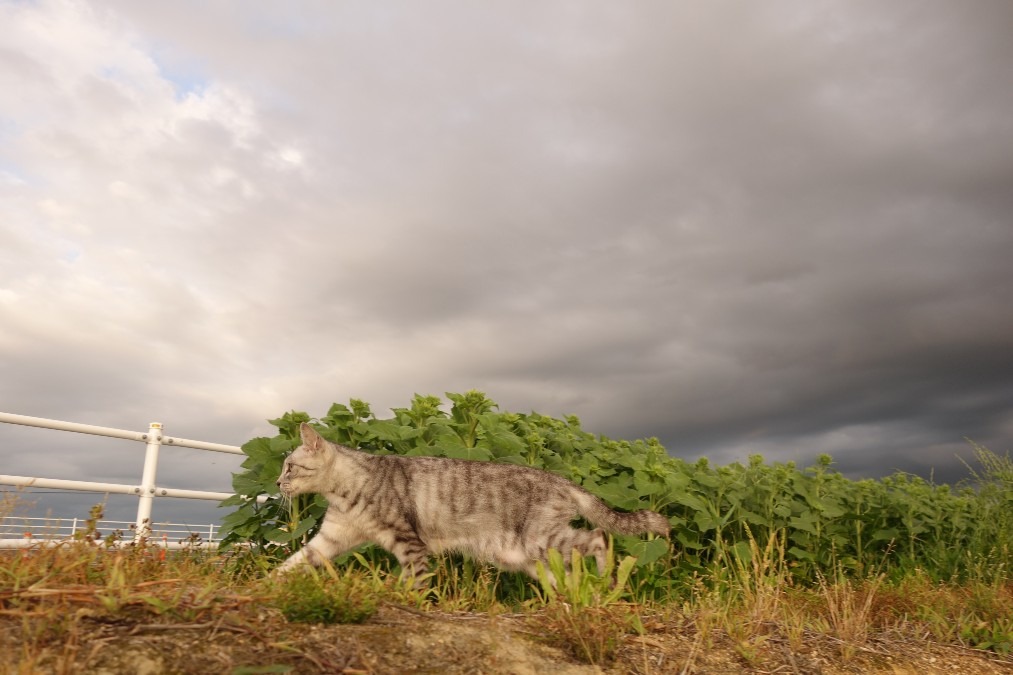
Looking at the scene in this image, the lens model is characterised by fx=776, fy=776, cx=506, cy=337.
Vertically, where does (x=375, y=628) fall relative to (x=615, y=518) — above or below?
below

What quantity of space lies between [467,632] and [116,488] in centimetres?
758

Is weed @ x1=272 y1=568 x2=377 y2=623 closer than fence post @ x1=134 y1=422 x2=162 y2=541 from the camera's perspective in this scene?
Yes

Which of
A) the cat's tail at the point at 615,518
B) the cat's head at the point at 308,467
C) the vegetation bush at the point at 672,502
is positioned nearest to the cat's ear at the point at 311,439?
the cat's head at the point at 308,467

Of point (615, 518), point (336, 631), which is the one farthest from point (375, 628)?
point (615, 518)

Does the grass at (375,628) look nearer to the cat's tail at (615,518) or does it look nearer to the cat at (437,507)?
the cat at (437,507)

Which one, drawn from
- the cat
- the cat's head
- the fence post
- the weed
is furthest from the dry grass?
the fence post

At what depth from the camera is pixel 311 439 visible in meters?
6.93

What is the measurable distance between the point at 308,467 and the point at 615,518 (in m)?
2.91

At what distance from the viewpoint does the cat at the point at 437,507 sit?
6.93 m

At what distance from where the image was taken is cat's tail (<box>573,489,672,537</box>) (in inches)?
288

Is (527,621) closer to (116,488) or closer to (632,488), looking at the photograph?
(632,488)

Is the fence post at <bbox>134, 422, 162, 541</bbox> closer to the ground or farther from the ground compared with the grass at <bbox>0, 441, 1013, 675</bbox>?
farther from the ground

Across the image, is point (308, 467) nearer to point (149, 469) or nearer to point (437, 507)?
point (437, 507)

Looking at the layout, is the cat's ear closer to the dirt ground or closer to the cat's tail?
the cat's tail
